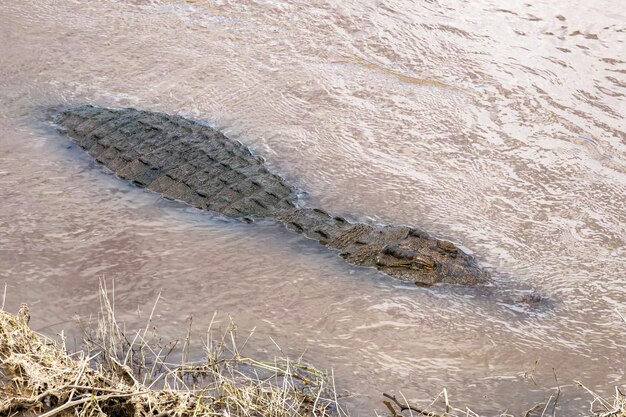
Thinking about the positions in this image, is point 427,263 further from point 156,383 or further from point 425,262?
point 156,383

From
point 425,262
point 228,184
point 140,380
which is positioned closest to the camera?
point 140,380

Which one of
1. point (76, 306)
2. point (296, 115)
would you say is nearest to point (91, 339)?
point (76, 306)

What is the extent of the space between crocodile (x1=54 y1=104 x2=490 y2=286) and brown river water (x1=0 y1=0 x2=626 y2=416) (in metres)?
0.15

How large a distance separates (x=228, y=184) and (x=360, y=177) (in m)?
1.45

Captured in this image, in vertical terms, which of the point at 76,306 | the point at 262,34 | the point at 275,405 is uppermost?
the point at 262,34

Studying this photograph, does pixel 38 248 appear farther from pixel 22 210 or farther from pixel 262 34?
pixel 262 34

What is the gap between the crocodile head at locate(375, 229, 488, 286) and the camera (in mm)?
6254

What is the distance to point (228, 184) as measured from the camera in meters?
7.31

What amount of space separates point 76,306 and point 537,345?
345cm

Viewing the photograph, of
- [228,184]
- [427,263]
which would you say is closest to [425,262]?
[427,263]

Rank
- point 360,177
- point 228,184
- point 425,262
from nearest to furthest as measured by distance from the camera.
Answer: point 425,262
point 228,184
point 360,177

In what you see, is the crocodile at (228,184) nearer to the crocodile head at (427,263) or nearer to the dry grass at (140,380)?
the crocodile head at (427,263)

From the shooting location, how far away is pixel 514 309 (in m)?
5.98

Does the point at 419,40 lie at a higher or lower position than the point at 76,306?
higher
